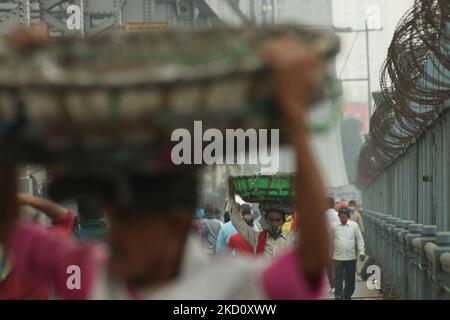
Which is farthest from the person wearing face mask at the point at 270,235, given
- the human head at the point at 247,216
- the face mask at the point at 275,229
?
the human head at the point at 247,216

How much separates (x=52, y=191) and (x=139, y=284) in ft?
1.02

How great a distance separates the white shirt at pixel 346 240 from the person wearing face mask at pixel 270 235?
636 centimetres

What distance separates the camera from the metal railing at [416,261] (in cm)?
952

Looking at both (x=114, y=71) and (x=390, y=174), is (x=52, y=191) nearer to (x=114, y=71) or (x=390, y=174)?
(x=114, y=71)

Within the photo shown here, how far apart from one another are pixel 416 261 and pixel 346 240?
4679 millimetres

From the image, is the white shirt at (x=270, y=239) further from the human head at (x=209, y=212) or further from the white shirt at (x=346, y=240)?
the human head at (x=209, y=212)

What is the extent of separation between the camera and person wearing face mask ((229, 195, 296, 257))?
1030 cm

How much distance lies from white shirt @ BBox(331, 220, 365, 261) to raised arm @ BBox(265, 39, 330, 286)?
1422 centimetres

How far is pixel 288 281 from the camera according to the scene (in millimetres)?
3033

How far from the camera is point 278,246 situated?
10.3m

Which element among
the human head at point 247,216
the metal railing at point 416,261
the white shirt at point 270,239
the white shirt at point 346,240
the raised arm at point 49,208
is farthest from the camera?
the white shirt at point 346,240

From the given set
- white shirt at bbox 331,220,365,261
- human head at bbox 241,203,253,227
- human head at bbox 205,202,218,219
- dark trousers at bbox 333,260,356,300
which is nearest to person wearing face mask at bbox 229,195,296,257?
human head at bbox 241,203,253,227

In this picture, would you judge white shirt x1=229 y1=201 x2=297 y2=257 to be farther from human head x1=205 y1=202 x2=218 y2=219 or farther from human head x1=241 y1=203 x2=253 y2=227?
human head x1=205 y1=202 x2=218 y2=219

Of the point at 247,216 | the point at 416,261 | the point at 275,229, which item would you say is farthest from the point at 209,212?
the point at 275,229
